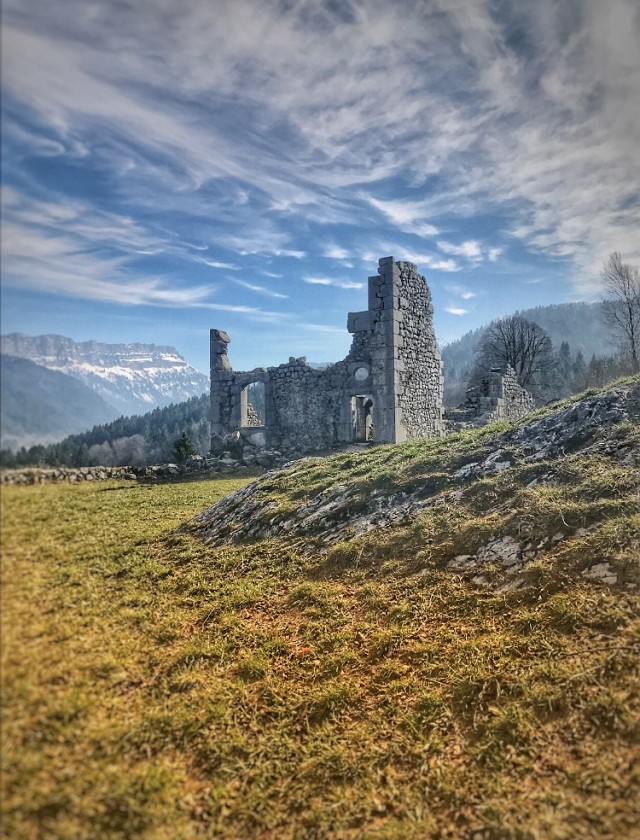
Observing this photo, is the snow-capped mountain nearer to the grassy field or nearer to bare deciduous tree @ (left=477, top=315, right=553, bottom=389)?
the grassy field

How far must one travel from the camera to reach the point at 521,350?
38.5m

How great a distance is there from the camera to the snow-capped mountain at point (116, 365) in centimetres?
287

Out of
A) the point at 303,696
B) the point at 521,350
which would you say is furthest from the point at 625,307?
the point at 303,696

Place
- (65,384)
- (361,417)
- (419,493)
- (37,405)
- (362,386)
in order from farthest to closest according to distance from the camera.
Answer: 1. (361,417)
2. (362,386)
3. (419,493)
4. (65,384)
5. (37,405)

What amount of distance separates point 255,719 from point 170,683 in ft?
2.21

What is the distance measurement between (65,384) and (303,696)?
294cm

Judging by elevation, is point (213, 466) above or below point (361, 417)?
below

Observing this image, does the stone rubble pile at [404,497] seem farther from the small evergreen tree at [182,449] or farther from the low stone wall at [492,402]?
the low stone wall at [492,402]

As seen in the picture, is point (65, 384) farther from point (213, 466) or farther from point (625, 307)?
point (625, 307)

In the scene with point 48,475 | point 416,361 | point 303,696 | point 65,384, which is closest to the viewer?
point 48,475

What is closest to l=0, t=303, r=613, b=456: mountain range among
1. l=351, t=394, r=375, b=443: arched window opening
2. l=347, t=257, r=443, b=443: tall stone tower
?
l=347, t=257, r=443, b=443: tall stone tower

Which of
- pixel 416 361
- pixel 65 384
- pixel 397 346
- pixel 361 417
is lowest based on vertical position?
pixel 65 384

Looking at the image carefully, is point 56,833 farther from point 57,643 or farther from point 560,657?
point 560,657

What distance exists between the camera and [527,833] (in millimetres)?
2584
